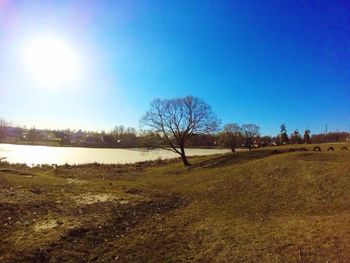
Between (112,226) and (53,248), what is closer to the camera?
(53,248)

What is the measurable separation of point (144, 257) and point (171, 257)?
757 millimetres

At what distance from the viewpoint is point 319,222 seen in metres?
9.55

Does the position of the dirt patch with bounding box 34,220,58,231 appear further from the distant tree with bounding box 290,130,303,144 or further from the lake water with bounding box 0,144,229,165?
the distant tree with bounding box 290,130,303,144

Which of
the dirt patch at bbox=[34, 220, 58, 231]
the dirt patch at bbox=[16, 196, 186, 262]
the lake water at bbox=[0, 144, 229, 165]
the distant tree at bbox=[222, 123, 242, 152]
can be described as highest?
the distant tree at bbox=[222, 123, 242, 152]

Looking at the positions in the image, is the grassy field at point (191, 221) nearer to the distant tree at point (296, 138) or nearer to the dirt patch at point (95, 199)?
the dirt patch at point (95, 199)

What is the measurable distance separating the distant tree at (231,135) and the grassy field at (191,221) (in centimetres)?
3591

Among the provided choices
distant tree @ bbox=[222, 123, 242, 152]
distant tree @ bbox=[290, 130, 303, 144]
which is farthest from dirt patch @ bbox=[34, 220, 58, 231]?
distant tree @ bbox=[290, 130, 303, 144]

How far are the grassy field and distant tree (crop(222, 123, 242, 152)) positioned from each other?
35906 mm

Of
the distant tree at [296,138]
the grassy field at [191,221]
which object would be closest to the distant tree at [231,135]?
the distant tree at [296,138]

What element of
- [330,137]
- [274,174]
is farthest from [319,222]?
[330,137]

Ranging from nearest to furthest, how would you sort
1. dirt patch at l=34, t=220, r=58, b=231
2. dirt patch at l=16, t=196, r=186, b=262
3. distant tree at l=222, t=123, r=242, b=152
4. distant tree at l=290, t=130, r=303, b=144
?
dirt patch at l=16, t=196, r=186, b=262
dirt patch at l=34, t=220, r=58, b=231
distant tree at l=222, t=123, r=242, b=152
distant tree at l=290, t=130, r=303, b=144

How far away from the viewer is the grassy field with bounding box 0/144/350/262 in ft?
25.9

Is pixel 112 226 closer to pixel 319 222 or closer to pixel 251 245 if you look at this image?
pixel 251 245

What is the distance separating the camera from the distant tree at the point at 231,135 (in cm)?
5462
